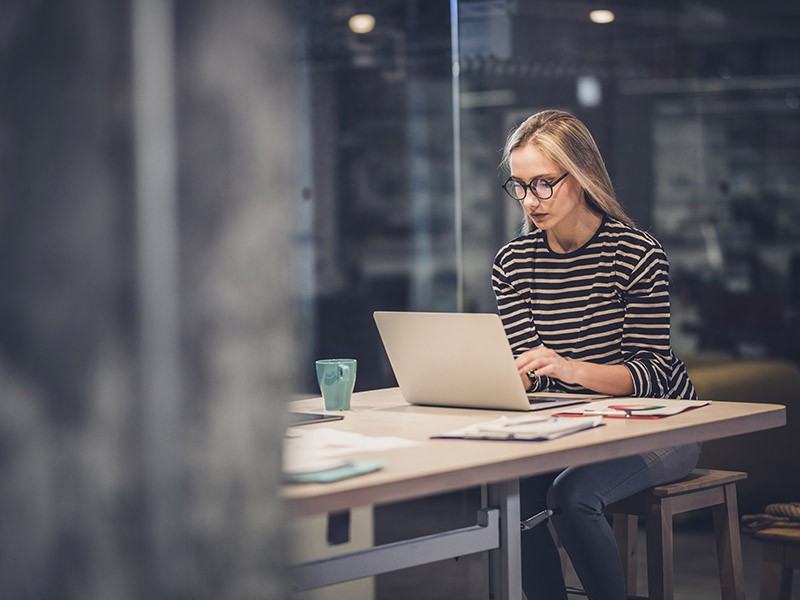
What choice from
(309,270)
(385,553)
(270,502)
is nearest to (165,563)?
(270,502)

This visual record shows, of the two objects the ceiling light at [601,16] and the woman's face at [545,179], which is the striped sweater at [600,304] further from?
the ceiling light at [601,16]

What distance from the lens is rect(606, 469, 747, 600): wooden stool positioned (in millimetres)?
2309

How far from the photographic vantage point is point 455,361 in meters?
2.13

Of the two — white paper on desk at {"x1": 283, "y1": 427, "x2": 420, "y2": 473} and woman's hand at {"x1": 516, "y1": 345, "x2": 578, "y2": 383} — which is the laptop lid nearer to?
woman's hand at {"x1": 516, "y1": 345, "x2": 578, "y2": 383}

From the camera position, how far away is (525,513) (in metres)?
2.49

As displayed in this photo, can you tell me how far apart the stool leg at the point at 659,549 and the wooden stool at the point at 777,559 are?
22 cm

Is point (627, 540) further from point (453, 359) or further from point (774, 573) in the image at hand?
point (453, 359)

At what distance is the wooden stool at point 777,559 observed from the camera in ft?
7.88

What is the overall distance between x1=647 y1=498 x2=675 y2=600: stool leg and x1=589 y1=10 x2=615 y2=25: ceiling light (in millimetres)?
4446

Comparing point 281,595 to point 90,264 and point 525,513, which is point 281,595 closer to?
point 90,264

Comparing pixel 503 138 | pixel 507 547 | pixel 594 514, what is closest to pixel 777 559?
pixel 594 514

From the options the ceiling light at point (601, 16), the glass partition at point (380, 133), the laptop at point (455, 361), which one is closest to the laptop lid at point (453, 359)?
the laptop at point (455, 361)

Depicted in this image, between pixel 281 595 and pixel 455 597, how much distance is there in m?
3.30

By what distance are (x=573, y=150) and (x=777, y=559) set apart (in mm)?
937
